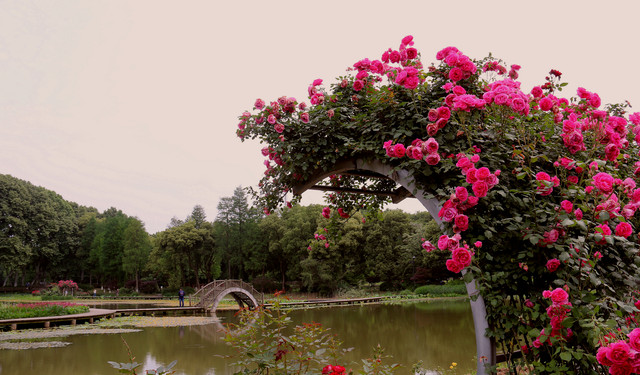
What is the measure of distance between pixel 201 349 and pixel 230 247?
25122mm

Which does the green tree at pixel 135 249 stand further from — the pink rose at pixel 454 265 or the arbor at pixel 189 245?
the pink rose at pixel 454 265

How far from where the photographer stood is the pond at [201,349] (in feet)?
25.5

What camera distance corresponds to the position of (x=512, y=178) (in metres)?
2.52

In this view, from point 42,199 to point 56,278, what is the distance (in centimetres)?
1121

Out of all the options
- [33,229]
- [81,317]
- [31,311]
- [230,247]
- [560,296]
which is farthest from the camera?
[33,229]

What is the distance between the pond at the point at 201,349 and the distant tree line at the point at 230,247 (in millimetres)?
13980

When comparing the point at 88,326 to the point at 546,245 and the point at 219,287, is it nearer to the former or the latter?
the point at 219,287

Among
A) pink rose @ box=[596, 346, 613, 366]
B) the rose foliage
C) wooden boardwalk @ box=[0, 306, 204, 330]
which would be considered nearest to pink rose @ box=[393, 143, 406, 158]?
the rose foliage

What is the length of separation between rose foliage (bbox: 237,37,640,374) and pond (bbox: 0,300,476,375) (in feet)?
15.1

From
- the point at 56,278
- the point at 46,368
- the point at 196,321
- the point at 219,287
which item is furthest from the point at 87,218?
the point at 46,368

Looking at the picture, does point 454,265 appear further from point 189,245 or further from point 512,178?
point 189,245

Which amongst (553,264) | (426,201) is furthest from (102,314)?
(553,264)

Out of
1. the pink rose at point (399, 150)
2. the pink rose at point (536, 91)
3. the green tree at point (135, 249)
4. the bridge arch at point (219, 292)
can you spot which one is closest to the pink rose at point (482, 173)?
the pink rose at point (399, 150)

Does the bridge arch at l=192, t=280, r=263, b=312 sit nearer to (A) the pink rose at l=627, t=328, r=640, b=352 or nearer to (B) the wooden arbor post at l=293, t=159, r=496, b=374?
(B) the wooden arbor post at l=293, t=159, r=496, b=374
